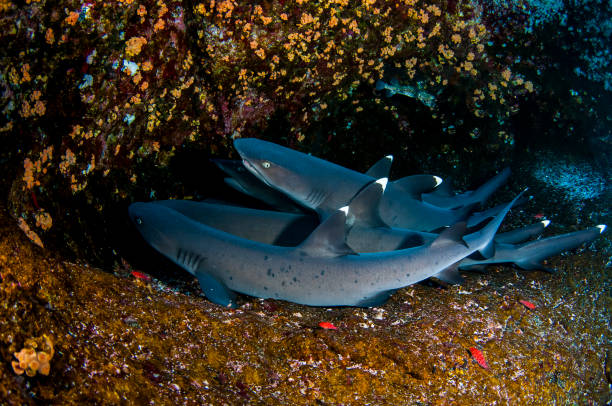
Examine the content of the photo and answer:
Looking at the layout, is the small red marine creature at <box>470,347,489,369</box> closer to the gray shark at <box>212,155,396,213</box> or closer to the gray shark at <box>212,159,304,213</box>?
the gray shark at <box>212,155,396,213</box>

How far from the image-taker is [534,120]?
5.15 m

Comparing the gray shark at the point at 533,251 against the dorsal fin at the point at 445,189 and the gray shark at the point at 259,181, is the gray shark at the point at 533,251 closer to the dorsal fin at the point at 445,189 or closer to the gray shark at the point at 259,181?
the gray shark at the point at 259,181

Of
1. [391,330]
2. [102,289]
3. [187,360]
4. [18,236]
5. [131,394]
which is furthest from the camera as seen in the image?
[391,330]

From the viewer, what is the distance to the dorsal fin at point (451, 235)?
114 inches

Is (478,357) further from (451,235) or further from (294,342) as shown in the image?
(294,342)

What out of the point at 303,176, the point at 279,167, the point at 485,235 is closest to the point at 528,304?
the point at 485,235

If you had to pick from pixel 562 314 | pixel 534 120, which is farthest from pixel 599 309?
pixel 534 120

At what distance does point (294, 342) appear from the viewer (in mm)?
2297

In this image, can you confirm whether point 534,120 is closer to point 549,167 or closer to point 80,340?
point 549,167

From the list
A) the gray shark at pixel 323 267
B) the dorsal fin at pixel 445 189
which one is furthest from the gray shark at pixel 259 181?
the gray shark at pixel 323 267

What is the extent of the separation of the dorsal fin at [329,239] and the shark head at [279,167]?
35.6 inches

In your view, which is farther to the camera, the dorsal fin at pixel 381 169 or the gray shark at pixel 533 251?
the dorsal fin at pixel 381 169

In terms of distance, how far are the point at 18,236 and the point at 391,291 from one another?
2.39m

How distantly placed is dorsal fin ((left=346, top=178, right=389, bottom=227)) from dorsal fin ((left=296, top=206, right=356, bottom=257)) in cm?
60
